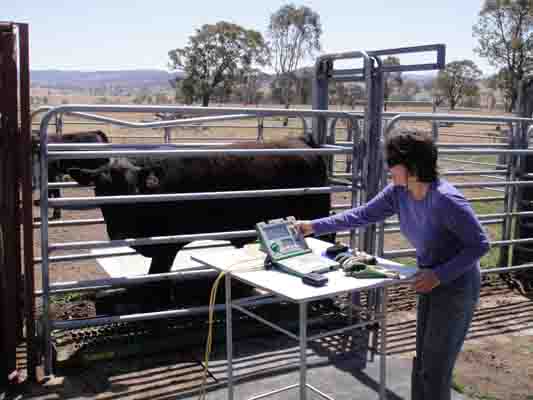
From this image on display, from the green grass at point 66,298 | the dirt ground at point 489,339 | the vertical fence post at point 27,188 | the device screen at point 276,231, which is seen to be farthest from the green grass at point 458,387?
the green grass at point 66,298

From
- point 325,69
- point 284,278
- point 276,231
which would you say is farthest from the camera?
point 325,69

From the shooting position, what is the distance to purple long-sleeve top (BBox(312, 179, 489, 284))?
2.86 metres

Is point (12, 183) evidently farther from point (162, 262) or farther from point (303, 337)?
point (303, 337)

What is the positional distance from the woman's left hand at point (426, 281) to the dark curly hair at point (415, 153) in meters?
0.46

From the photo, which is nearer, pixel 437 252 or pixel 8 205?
pixel 437 252

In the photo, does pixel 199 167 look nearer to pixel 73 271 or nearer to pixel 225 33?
pixel 73 271

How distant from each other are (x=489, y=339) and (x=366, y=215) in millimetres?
2303

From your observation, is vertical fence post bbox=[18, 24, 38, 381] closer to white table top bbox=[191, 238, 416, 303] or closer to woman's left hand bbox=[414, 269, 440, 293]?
white table top bbox=[191, 238, 416, 303]

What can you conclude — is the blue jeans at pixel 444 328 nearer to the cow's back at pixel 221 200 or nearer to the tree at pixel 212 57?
the cow's back at pixel 221 200

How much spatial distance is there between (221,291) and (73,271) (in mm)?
1939

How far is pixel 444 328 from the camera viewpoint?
302 cm

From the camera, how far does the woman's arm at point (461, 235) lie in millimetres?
2854

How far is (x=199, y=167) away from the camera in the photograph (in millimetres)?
5590

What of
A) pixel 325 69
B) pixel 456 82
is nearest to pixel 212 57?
pixel 456 82
